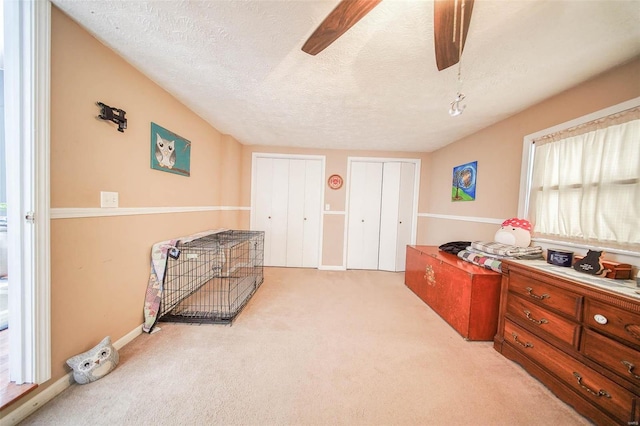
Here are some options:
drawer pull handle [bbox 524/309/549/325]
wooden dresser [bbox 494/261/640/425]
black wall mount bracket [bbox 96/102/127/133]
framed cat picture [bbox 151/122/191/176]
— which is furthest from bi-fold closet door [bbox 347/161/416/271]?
black wall mount bracket [bbox 96/102/127/133]

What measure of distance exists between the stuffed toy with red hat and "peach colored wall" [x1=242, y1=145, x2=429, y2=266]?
5.83ft

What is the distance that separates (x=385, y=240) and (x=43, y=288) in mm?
3805

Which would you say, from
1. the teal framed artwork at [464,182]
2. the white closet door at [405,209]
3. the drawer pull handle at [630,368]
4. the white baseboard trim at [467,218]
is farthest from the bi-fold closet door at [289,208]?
the drawer pull handle at [630,368]

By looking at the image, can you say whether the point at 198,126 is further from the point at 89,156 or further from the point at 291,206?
the point at 291,206

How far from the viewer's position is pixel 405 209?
3.73m

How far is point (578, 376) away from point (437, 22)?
2112mm

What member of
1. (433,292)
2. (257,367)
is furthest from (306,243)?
(257,367)

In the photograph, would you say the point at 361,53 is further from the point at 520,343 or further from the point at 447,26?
the point at 520,343

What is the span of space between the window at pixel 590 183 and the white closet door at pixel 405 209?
179 cm

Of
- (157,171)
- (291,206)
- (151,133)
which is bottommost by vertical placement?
(291,206)

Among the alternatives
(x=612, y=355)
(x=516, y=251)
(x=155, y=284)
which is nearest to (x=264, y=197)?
(x=155, y=284)

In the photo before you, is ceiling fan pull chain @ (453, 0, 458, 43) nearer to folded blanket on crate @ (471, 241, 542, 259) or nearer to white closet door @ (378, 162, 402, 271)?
folded blanket on crate @ (471, 241, 542, 259)

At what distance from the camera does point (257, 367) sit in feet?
4.78

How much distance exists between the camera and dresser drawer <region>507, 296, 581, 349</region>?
1.23 meters
